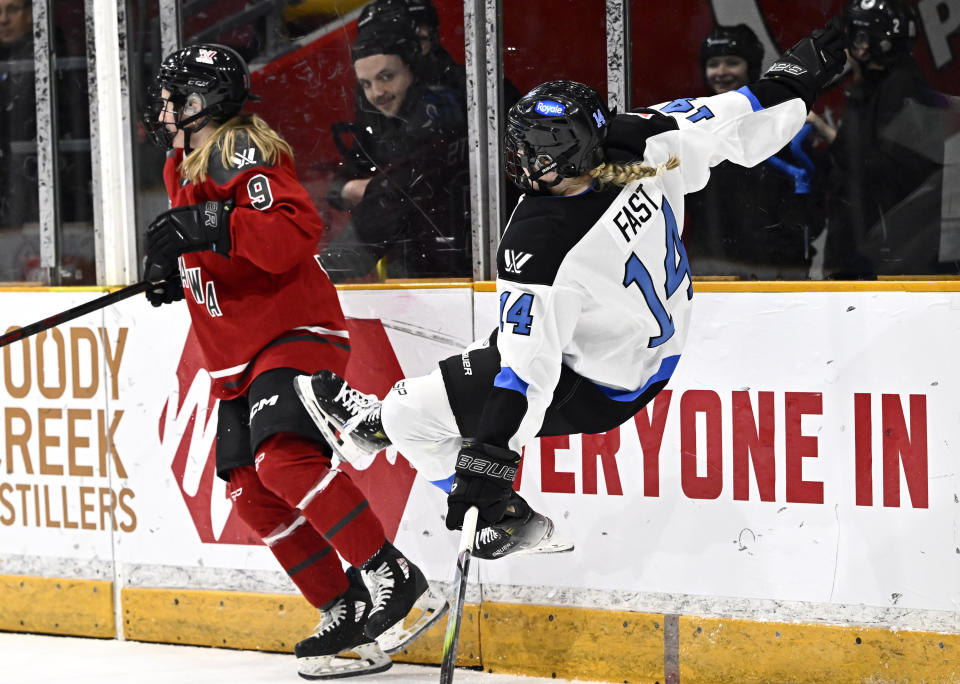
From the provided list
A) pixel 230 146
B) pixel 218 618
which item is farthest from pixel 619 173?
pixel 218 618

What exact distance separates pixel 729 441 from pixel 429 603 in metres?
0.88

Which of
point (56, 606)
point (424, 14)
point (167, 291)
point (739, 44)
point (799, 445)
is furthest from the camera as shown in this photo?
point (56, 606)

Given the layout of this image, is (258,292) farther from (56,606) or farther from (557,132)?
(56,606)

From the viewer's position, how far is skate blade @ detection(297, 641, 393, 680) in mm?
3211

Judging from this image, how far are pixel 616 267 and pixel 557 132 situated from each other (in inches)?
12.0

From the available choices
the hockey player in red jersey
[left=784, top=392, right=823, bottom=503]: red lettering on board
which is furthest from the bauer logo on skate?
[left=784, top=392, right=823, bottom=503]: red lettering on board

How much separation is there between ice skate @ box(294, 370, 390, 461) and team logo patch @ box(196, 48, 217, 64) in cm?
86

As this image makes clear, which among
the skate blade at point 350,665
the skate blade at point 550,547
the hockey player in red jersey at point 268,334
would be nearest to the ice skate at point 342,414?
the hockey player in red jersey at point 268,334

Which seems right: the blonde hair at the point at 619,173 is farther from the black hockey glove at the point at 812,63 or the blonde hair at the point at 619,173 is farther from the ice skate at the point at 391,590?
the ice skate at the point at 391,590

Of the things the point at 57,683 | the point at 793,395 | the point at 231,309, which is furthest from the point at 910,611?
the point at 57,683

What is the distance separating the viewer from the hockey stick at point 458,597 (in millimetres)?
2443

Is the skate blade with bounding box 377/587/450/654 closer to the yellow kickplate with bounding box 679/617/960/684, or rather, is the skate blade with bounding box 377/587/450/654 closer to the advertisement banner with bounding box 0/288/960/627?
the advertisement banner with bounding box 0/288/960/627

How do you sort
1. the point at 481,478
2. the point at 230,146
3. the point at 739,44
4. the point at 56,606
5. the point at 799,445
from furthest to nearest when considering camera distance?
1. the point at 56,606
2. the point at 739,44
3. the point at 230,146
4. the point at 799,445
5. the point at 481,478

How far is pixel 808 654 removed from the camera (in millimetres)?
2947
